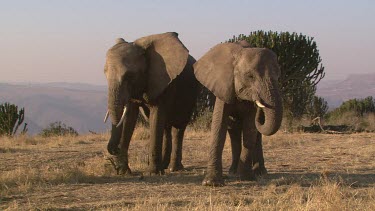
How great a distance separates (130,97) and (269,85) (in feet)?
9.44

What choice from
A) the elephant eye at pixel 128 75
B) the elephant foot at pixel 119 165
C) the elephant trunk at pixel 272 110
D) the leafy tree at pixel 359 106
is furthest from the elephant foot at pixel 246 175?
the leafy tree at pixel 359 106

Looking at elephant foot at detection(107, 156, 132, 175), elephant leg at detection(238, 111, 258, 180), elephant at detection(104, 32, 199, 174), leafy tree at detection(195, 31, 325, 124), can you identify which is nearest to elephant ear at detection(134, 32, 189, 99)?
elephant at detection(104, 32, 199, 174)

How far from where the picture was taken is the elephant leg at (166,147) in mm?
11109

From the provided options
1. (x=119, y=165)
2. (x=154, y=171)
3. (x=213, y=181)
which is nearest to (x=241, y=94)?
(x=213, y=181)

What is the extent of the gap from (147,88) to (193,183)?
2.15 meters

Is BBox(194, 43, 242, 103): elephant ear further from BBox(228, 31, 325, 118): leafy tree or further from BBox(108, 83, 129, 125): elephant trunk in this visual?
BBox(228, 31, 325, 118): leafy tree

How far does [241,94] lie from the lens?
8773 millimetres

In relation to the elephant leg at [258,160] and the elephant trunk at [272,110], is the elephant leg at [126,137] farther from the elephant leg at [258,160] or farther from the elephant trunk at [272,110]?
the elephant trunk at [272,110]

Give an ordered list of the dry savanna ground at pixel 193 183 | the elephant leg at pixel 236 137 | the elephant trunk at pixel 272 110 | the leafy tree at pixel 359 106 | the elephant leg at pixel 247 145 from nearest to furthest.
→ the dry savanna ground at pixel 193 183 < the elephant trunk at pixel 272 110 < the elephant leg at pixel 247 145 < the elephant leg at pixel 236 137 < the leafy tree at pixel 359 106

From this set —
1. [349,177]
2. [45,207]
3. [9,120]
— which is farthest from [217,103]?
[9,120]

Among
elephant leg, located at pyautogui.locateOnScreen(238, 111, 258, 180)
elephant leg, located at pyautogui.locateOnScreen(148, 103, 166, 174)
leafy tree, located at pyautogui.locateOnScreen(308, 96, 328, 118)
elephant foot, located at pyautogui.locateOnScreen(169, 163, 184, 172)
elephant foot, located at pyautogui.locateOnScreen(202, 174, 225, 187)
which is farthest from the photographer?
leafy tree, located at pyautogui.locateOnScreen(308, 96, 328, 118)

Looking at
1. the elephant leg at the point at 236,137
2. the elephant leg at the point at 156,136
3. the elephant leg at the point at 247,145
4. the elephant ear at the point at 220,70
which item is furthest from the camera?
the elephant leg at the point at 156,136

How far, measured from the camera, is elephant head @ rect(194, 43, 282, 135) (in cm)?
838

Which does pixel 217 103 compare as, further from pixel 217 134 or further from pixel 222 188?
pixel 222 188
